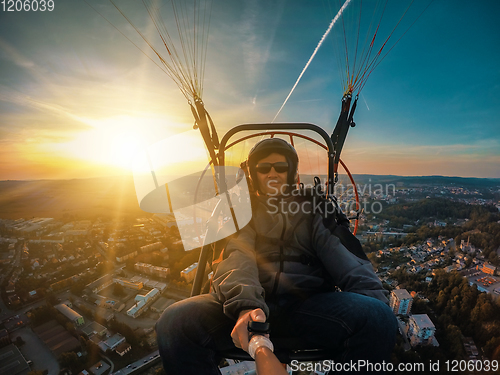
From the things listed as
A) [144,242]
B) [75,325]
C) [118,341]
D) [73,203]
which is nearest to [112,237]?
[144,242]

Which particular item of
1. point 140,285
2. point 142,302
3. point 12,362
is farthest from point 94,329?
point 140,285

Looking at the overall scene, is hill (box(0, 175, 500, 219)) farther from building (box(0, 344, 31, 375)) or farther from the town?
building (box(0, 344, 31, 375))

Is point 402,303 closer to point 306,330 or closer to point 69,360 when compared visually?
point 306,330

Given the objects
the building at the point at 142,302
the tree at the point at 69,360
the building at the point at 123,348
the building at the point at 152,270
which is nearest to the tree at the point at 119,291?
the building at the point at 142,302

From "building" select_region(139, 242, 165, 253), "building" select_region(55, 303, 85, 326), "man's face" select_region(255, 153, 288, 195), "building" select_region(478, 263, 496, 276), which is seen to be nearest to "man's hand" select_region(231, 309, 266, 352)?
"man's face" select_region(255, 153, 288, 195)

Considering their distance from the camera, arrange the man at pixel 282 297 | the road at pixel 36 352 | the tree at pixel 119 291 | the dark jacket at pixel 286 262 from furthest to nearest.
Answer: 1. the tree at pixel 119 291
2. the road at pixel 36 352
3. the dark jacket at pixel 286 262
4. the man at pixel 282 297

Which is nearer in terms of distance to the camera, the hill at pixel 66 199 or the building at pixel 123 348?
Result: the building at pixel 123 348

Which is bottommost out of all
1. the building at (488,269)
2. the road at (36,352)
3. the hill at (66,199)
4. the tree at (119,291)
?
the road at (36,352)

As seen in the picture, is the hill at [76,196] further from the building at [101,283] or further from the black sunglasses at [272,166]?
the black sunglasses at [272,166]
